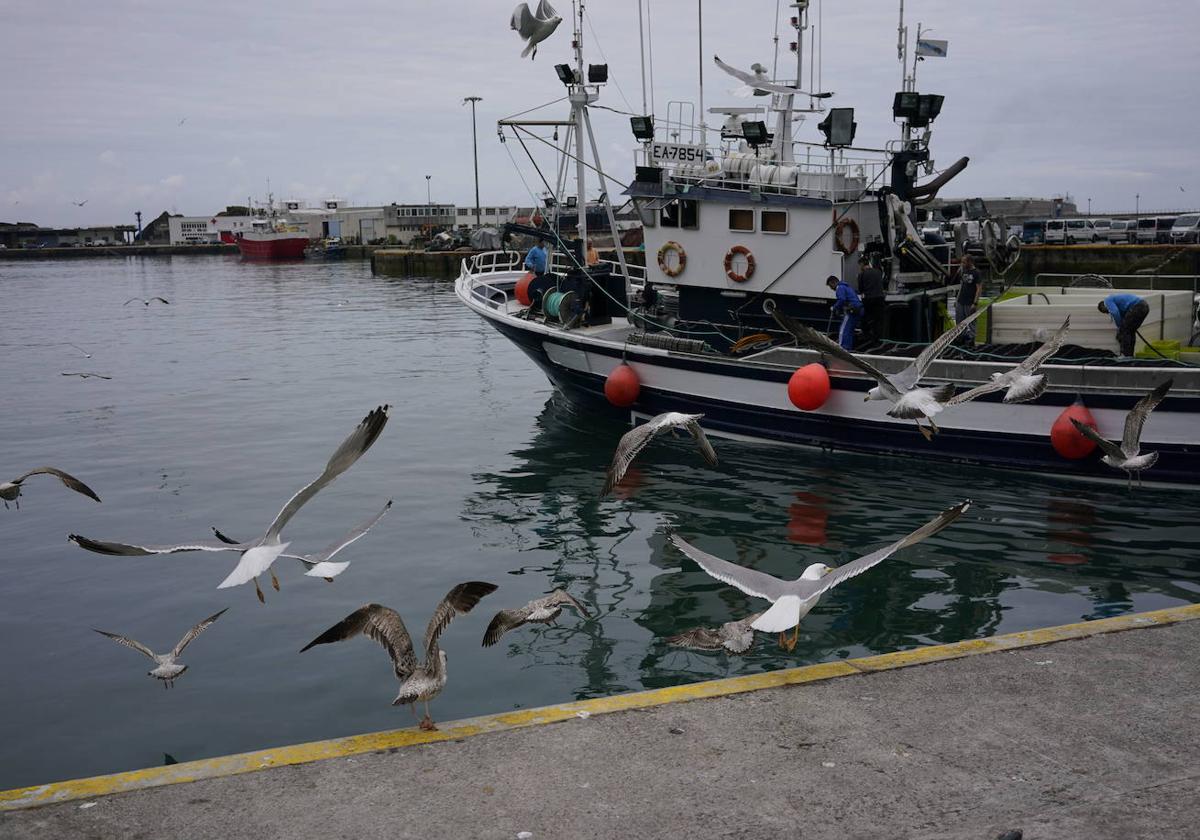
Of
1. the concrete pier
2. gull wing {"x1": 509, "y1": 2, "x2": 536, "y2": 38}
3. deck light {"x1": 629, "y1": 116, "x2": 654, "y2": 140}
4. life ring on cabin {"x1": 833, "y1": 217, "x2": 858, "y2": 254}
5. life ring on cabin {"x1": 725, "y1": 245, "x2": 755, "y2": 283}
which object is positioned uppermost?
gull wing {"x1": 509, "y1": 2, "x2": 536, "y2": 38}

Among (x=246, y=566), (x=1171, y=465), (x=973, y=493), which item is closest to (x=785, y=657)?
(x=246, y=566)

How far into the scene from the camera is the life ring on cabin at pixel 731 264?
52.3 ft

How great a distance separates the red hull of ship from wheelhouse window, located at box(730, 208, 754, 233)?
295 ft

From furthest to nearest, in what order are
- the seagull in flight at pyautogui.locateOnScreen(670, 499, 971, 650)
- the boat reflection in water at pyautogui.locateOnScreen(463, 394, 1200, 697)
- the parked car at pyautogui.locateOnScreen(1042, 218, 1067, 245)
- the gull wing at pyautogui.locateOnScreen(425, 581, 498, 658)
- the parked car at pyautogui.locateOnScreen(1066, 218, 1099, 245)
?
the parked car at pyautogui.locateOnScreen(1042, 218, 1067, 245) < the parked car at pyautogui.locateOnScreen(1066, 218, 1099, 245) < the boat reflection in water at pyautogui.locateOnScreen(463, 394, 1200, 697) < the seagull in flight at pyautogui.locateOnScreen(670, 499, 971, 650) < the gull wing at pyautogui.locateOnScreen(425, 581, 498, 658)

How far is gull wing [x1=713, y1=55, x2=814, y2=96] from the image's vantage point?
1632 centimetres

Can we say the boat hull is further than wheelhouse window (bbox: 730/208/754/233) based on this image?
No

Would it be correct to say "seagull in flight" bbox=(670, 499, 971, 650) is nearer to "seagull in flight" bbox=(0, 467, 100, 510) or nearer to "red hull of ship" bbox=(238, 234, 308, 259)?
"seagull in flight" bbox=(0, 467, 100, 510)

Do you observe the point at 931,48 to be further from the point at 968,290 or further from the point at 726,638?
the point at 726,638

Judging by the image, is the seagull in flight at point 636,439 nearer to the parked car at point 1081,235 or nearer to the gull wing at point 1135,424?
the gull wing at point 1135,424

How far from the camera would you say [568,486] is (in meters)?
14.2

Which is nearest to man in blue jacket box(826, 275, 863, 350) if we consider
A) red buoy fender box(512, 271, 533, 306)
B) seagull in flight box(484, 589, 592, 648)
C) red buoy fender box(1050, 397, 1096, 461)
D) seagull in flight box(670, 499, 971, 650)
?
red buoy fender box(1050, 397, 1096, 461)

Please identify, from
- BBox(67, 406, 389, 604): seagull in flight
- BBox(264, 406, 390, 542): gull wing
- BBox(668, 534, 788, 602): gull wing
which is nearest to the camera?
BBox(67, 406, 389, 604): seagull in flight

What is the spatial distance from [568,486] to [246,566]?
8.51 metres

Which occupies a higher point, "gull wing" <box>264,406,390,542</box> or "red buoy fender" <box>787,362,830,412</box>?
"gull wing" <box>264,406,390,542</box>
